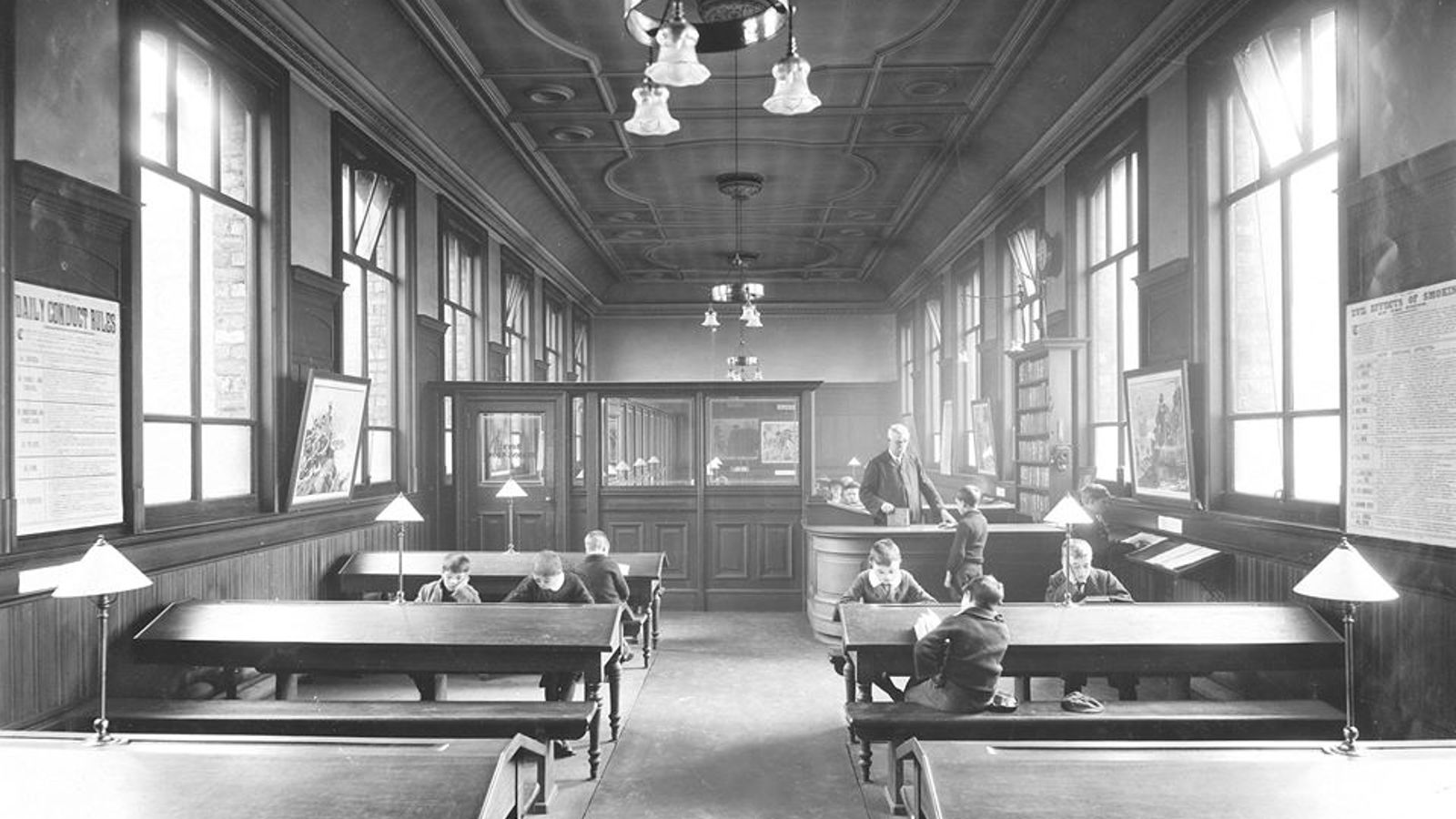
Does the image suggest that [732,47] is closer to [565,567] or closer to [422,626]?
[422,626]

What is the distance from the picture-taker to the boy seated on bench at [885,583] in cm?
625

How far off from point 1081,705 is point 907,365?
1454cm

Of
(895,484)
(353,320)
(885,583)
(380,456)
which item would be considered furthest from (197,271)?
(895,484)

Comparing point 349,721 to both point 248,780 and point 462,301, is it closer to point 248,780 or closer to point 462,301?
point 248,780

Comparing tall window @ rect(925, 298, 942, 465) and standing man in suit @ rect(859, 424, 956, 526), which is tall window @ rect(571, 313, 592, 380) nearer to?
tall window @ rect(925, 298, 942, 465)

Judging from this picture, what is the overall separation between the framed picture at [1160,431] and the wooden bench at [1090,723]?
6.96ft

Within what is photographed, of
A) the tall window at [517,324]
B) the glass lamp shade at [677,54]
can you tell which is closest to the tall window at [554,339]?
the tall window at [517,324]

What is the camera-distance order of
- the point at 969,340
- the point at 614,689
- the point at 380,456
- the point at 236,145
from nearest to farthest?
the point at 614,689 < the point at 236,145 < the point at 380,456 < the point at 969,340

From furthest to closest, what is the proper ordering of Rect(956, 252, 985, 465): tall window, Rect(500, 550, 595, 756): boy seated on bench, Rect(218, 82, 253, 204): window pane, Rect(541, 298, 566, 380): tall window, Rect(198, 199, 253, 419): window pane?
1. Rect(541, 298, 566, 380): tall window
2. Rect(956, 252, 985, 465): tall window
3. Rect(500, 550, 595, 756): boy seated on bench
4. Rect(218, 82, 253, 204): window pane
5. Rect(198, 199, 253, 419): window pane

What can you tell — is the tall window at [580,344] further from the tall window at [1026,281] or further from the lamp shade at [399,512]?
the lamp shade at [399,512]

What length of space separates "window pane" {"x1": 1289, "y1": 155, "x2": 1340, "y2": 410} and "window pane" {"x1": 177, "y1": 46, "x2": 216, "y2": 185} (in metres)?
6.42

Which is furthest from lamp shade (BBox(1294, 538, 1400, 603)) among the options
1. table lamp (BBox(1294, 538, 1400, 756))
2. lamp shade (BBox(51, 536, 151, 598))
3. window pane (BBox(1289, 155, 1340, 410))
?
lamp shade (BBox(51, 536, 151, 598))

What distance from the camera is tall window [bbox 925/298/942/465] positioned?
15.8 m

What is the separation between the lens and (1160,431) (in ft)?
22.6
